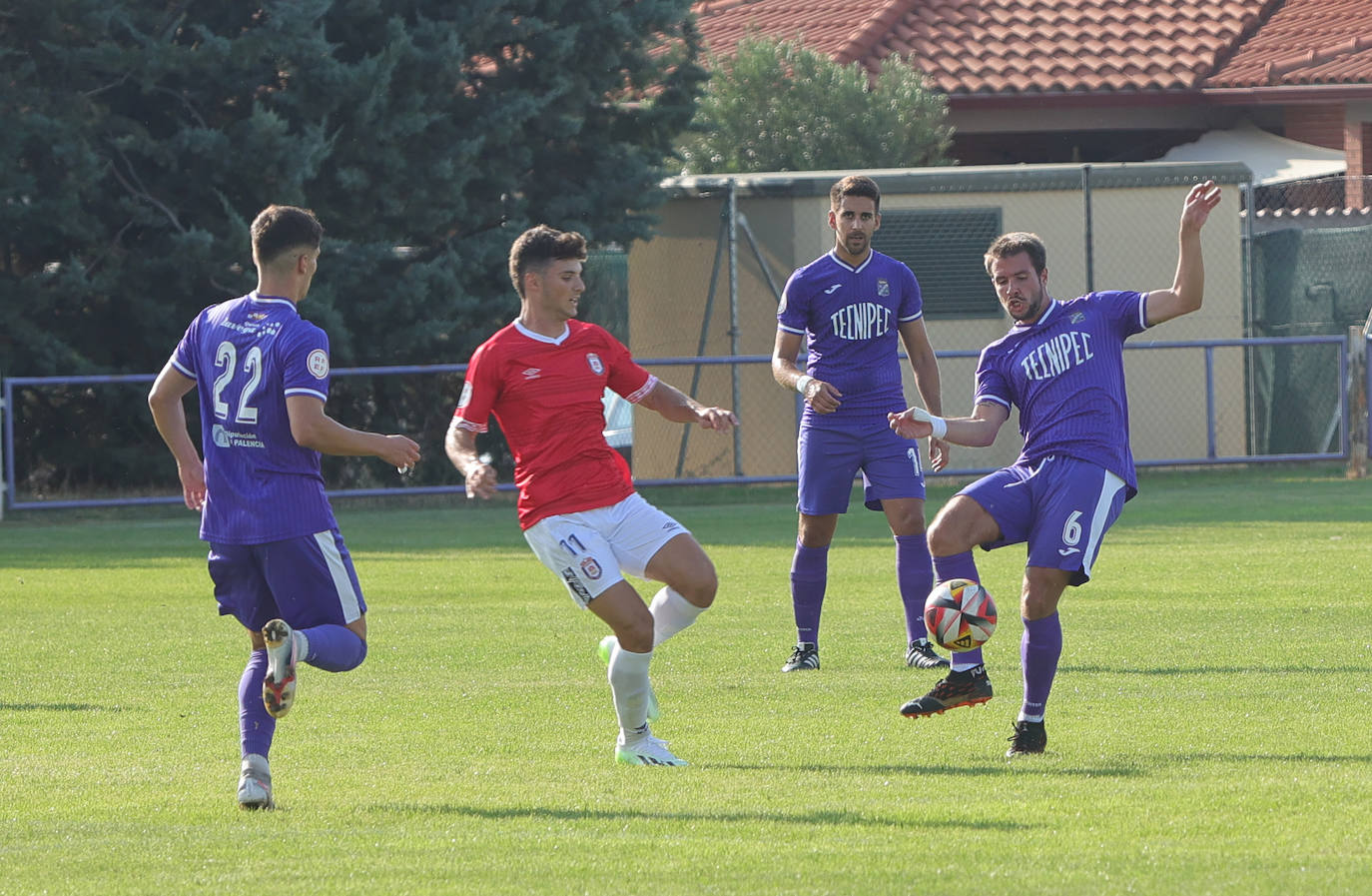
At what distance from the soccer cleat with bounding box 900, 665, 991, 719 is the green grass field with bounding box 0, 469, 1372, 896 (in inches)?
5.9

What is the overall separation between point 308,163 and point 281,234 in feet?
42.2

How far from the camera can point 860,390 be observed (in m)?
9.77

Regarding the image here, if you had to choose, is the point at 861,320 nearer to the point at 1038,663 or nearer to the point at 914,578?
the point at 914,578

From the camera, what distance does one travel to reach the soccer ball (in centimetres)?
732

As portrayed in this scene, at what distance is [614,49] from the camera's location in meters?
20.8

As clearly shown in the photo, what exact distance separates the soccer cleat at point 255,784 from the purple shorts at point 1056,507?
269cm

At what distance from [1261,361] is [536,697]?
14.4m

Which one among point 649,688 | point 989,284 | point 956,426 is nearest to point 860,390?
point 956,426

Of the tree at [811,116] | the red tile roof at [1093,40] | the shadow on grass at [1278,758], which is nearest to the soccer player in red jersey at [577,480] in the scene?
the shadow on grass at [1278,758]

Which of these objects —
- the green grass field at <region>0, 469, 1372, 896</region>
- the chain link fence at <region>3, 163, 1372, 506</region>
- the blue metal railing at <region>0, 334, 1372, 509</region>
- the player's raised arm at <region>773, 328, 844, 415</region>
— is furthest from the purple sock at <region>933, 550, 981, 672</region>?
the chain link fence at <region>3, 163, 1372, 506</region>

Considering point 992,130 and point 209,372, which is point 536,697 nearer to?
point 209,372

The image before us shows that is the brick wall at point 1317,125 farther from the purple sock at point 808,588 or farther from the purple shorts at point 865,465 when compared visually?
the purple sock at point 808,588

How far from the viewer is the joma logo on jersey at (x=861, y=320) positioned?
969 cm

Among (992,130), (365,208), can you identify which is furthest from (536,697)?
(992,130)
